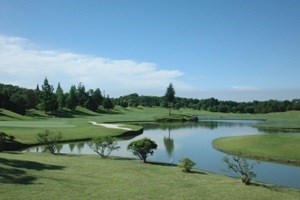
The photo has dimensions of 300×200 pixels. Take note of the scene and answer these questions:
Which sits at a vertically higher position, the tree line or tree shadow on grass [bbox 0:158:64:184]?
the tree line

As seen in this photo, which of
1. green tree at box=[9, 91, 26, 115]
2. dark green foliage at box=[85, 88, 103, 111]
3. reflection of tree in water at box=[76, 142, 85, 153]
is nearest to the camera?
reflection of tree in water at box=[76, 142, 85, 153]

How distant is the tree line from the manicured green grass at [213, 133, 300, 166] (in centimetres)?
9081

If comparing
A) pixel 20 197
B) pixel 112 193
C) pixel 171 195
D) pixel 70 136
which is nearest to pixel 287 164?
pixel 171 195

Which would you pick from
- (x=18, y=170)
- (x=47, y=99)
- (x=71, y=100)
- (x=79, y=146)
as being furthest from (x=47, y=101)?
(x=18, y=170)

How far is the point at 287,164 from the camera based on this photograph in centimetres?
4866

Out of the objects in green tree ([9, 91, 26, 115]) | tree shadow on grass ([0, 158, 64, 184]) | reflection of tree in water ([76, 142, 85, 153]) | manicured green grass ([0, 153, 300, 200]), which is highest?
green tree ([9, 91, 26, 115])

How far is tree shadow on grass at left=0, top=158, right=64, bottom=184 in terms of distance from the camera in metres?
26.6

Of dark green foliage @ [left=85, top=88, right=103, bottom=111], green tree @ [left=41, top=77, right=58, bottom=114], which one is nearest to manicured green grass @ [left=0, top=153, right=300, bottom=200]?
green tree @ [left=41, top=77, right=58, bottom=114]

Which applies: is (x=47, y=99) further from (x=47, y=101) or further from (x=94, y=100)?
(x=94, y=100)

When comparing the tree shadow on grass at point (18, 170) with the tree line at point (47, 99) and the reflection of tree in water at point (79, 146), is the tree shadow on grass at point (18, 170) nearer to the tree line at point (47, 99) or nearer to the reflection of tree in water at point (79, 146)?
the reflection of tree in water at point (79, 146)

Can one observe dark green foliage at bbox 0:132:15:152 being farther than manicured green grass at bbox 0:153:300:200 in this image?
Yes

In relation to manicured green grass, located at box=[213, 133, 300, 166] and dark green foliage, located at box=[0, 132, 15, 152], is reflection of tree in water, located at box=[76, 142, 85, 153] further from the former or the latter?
manicured green grass, located at box=[213, 133, 300, 166]

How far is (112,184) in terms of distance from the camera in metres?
28.9

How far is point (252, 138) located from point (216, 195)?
4157cm
